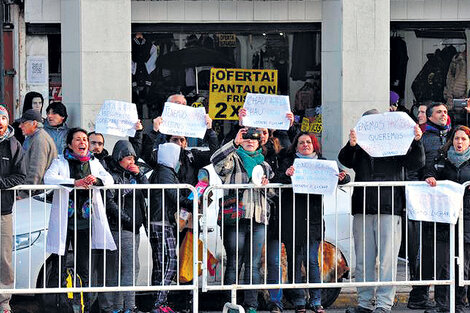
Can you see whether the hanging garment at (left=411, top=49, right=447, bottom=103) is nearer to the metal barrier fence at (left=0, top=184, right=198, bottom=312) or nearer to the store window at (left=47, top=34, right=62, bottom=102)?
the store window at (left=47, top=34, right=62, bottom=102)

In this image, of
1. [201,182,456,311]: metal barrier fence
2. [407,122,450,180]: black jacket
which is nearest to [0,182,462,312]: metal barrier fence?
[201,182,456,311]: metal barrier fence

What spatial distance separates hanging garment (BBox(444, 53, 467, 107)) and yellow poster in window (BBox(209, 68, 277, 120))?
269 cm

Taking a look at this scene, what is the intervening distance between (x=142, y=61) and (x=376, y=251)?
7.05 meters

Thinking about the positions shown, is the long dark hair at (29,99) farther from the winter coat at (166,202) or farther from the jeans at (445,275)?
the jeans at (445,275)

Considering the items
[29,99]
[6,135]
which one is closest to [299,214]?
[6,135]

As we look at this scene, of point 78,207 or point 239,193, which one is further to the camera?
point 239,193

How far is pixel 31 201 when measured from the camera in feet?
40.2

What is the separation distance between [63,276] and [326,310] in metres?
2.93

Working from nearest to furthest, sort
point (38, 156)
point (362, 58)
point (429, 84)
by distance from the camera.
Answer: point (38, 156) → point (362, 58) → point (429, 84)

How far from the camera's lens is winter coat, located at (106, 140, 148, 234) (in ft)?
38.4

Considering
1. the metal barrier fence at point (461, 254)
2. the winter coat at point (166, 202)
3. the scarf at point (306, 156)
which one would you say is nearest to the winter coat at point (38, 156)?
the winter coat at point (166, 202)

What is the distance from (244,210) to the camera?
11852mm

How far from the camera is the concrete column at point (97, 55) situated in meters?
16.8

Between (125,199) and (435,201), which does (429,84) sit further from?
(125,199)
